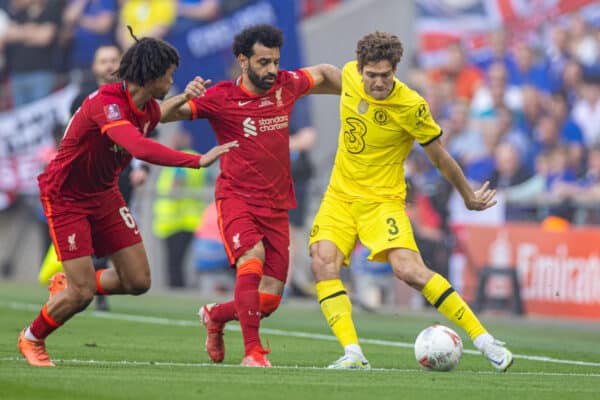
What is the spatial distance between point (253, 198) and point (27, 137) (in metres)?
13.9

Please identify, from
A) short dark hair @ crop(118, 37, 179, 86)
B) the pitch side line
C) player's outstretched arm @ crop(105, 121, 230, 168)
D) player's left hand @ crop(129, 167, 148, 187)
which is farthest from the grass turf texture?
short dark hair @ crop(118, 37, 179, 86)

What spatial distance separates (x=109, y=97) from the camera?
834 centimetres

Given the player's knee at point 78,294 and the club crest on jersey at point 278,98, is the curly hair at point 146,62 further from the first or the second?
the player's knee at point 78,294

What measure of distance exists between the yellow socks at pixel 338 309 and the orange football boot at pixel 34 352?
1912 millimetres

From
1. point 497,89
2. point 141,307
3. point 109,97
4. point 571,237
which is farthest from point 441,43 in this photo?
point 109,97

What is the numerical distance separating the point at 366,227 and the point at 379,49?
127 cm

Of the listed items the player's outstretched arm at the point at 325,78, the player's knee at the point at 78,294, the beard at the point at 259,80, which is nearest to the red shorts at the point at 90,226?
the player's knee at the point at 78,294

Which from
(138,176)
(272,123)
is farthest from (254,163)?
(138,176)

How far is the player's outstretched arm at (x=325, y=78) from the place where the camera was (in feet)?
32.2

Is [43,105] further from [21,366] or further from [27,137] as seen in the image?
[21,366]

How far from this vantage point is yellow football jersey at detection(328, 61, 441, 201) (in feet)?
30.5

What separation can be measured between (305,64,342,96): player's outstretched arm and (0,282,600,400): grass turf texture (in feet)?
6.59

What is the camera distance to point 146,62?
27.3ft

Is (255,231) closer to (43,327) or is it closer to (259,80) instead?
(259,80)
